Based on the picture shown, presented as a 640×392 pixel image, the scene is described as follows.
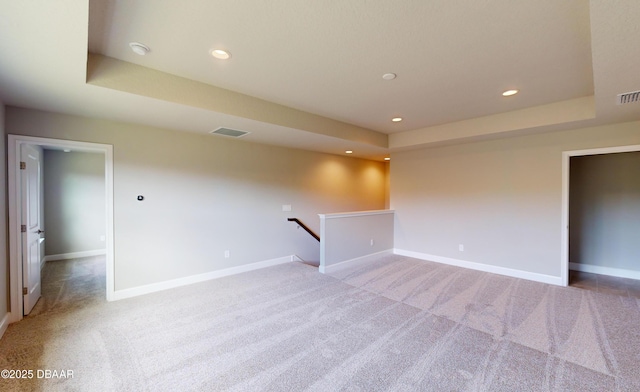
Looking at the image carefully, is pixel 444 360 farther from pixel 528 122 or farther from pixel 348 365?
pixel 528 122

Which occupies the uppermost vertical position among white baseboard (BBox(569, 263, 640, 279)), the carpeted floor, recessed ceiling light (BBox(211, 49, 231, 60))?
recessed ceiling light (BBox(211, 49, 231, 60))

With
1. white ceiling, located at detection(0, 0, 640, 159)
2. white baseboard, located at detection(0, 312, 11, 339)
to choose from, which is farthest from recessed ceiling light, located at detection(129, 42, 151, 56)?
white baseboard, located at detection(0, 312, 11, 339)

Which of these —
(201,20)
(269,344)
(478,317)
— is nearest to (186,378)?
(269,344)

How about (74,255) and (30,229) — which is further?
(74,255)

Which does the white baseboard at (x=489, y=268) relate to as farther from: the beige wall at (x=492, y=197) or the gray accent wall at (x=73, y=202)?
the gray accent wall at (x=73, y=202)

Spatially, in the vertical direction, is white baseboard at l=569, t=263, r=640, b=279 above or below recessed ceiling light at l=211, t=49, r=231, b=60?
below

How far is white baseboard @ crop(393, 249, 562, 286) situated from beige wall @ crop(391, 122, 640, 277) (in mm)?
67

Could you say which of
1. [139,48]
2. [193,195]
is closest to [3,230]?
[193,195]

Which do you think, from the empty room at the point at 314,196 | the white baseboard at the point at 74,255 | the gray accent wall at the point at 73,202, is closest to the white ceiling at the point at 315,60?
the empty room at the point at 314,196

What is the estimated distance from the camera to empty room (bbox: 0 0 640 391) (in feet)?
6.55

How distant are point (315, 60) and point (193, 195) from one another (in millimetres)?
2935

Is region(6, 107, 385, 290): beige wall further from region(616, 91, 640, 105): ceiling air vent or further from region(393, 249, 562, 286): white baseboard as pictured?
region(616, 91, 640, 105): ceiling air vent

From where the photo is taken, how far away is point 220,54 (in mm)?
2410

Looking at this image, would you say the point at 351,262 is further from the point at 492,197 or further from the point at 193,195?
the point at 193,195
